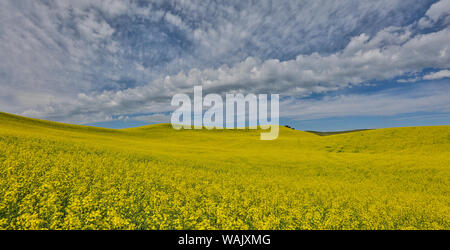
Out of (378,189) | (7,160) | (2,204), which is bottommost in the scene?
(378,189)

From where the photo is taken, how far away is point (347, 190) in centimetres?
1385

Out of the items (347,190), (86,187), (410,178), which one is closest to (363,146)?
(410,178)

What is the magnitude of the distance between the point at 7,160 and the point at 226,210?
13015 mm

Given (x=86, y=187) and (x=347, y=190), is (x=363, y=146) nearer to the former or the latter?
(x=347, y=190)

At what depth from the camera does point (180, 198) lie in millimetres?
9055

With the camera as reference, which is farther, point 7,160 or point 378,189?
point 378,189
